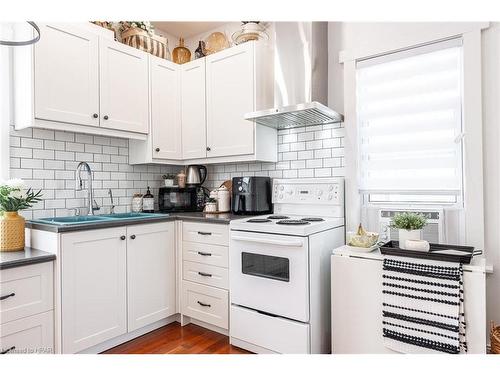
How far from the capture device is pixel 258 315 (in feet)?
6.73

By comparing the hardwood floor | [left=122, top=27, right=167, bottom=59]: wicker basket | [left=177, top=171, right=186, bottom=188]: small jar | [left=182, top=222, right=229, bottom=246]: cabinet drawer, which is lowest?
the hardwood floor

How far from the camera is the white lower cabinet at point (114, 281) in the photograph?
1901 mm

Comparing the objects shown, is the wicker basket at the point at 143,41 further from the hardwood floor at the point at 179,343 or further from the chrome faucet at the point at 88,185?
the hardwood floor at the point at 179,343

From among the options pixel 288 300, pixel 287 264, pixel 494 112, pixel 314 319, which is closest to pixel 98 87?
pixel 287 264

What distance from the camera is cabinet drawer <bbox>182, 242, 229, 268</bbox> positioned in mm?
2309

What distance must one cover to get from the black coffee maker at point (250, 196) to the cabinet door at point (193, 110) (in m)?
0.49

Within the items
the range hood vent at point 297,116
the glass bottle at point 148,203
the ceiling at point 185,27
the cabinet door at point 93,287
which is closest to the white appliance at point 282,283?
the range hood vent at point 297,116

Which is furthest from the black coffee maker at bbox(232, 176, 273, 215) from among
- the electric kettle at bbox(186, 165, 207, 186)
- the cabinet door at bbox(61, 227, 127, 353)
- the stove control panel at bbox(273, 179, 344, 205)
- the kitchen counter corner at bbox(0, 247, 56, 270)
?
the kitchen counter corner at bbox(0, 247, 56, 270)

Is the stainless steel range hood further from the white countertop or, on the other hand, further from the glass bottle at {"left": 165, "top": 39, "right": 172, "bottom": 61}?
the glass bottle at {"left": 165, "top": 39, "right": 172, "bottom": 61}

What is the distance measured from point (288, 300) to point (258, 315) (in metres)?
0.27

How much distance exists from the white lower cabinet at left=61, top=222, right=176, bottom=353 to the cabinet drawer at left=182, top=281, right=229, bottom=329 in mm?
125

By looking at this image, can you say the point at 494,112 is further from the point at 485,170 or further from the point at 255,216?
the point at 255,216

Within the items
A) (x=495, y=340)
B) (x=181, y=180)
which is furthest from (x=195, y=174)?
(x=495, y=340)

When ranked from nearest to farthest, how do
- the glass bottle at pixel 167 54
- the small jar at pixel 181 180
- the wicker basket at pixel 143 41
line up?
the wicker basket at pixel 143 41 → the glass bottle at pixel 167 54 → the small jar at pixel 181 180
